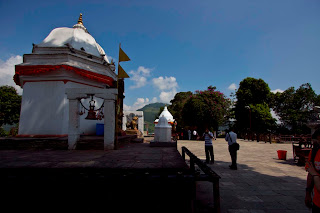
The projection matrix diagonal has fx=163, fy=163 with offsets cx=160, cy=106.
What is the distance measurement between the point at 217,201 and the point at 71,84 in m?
8.98

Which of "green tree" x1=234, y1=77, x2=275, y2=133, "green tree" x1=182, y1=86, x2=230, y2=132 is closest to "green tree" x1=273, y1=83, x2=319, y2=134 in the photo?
"green tree" x1=234, y1=77, x2=275, y2=133

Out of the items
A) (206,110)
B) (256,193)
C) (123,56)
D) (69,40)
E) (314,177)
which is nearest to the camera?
(314,177)

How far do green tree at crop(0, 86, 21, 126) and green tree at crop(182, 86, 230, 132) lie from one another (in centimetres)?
2724

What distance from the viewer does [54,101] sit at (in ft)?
27.8

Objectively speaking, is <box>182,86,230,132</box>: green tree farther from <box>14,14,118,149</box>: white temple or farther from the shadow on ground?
the shadow on ground

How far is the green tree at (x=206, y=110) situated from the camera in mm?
21781

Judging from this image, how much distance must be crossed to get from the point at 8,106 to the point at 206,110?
30.3 m

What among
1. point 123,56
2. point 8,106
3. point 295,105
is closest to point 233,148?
point 123,56

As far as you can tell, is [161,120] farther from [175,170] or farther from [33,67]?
[33,67]

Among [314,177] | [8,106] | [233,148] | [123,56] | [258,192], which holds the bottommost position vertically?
[258,192]

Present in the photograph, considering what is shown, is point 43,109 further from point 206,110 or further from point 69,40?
point 206,110

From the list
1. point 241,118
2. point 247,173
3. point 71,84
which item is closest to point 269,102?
point 241,118

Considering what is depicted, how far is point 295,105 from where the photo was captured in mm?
28656

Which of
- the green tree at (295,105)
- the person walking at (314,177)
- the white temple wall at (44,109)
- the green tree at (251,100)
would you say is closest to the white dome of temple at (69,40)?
the white temple wall at (44,109)
